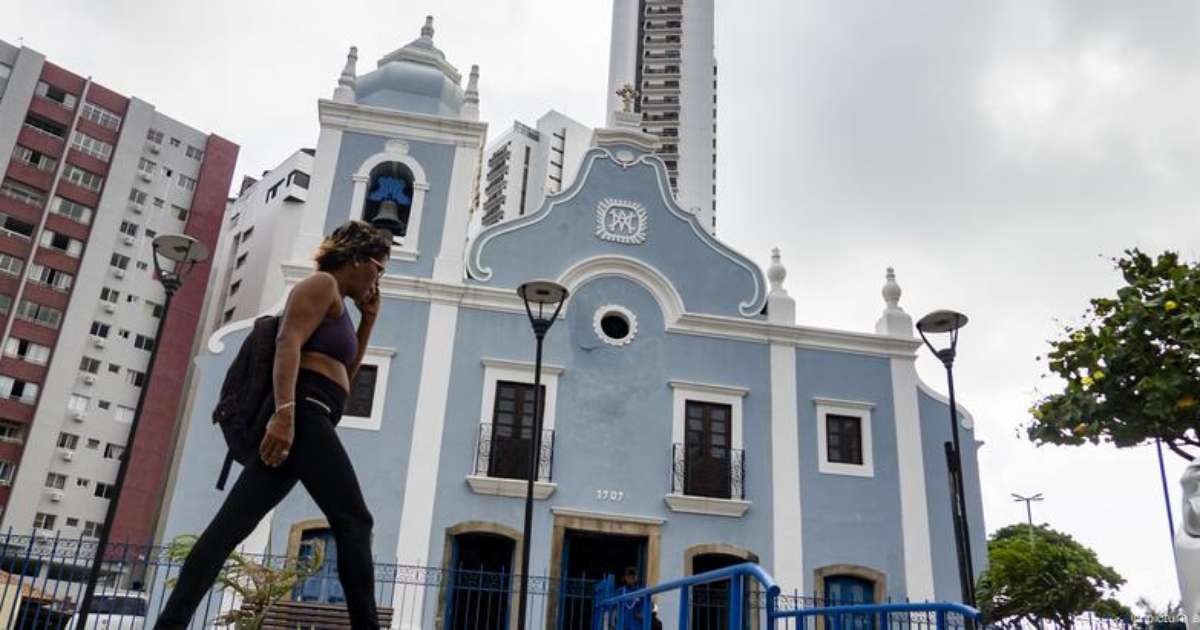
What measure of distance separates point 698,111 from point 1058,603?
159 ft

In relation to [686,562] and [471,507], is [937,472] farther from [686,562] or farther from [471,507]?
[471,507]

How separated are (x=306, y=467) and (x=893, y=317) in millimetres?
16122

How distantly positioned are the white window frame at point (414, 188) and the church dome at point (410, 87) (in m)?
1.13

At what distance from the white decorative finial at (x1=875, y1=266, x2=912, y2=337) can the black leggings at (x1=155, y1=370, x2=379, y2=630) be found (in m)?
15.7

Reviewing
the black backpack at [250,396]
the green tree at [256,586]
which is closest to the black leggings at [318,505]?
the black backpack at [250,396]

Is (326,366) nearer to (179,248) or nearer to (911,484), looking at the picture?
(179,248)

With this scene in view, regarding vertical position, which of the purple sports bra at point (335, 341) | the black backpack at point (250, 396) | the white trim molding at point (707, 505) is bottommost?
the black backpack at point (250, 396)

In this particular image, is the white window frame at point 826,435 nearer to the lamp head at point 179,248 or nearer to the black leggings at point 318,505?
the lamp head at point 179,248

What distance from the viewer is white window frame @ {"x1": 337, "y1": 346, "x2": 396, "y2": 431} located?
602 inches

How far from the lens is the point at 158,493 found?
38.3 metres

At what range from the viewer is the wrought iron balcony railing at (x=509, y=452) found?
50.3ft

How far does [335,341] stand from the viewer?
346cm

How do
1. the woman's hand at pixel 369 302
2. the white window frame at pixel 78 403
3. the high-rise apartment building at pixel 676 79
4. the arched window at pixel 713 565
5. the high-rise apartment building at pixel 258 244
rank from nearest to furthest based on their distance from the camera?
the woman's hand at pixel 369 302 < the arched window at pixel 713 565 < the white window frame at pixel 78 403 < the high-rise apartment building at pixel 258 244 < the high-rise apartment building at pixel 676 79

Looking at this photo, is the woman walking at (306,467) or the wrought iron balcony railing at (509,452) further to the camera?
the wrought iron balcony railing at (509,452)
